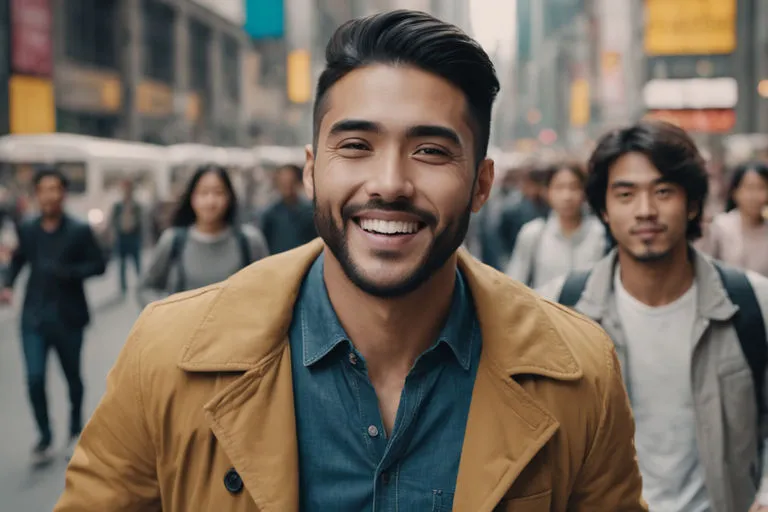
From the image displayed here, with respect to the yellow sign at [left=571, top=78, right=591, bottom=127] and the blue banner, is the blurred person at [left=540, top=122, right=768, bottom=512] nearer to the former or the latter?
the blue banner

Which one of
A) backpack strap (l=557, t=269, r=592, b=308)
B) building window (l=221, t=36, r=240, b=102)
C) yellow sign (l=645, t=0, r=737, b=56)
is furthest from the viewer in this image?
building window (l=221, t=36, r=240, b=102)

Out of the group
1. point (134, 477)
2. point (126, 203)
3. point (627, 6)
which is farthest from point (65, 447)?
point (627, 6)

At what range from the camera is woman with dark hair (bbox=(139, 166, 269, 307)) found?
683 centimetres

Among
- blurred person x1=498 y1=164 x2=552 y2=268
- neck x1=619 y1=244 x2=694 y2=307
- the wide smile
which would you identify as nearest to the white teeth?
the wide smile

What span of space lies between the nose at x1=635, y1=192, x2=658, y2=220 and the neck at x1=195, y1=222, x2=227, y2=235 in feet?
12.5

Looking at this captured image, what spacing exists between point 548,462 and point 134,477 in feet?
3.09

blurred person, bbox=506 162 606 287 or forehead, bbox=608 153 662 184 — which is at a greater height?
forehead, bbox=608 153 662 184

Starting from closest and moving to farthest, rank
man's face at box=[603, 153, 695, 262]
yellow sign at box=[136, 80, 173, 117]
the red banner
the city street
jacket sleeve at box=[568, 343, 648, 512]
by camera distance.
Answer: jacket sleeve at box=[568, 343, 648, 512]
man's face at box=[603, 153, 695, 262]
the city street
the red banner
yellow sign at box=[136, 80, 173, 117]

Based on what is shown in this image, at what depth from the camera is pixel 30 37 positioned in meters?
28.2

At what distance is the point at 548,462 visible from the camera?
230 centimetres

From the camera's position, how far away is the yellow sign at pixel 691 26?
35.9 meters

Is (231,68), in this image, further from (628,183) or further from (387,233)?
(387,233)

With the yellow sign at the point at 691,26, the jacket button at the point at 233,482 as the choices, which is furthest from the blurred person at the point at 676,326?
the yellow sign at the point at 691,26

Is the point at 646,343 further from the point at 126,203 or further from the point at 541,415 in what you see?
the point at 126,203
